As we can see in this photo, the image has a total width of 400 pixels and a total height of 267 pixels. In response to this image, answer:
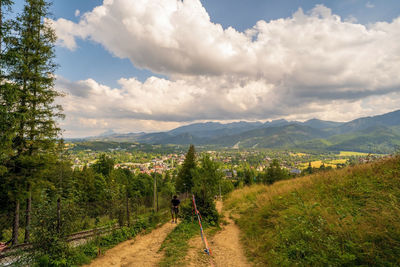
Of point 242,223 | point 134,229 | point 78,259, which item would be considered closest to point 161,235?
point 134,229

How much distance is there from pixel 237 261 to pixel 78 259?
6433mm

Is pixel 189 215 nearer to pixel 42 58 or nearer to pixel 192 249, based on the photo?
pixel 192 249

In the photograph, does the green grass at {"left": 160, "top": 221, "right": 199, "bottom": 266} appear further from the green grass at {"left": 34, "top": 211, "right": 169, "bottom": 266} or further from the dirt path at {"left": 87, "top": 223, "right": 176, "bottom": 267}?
the green grass at {"left": 34, "top": 211, "right": 169, "bottom": 266}

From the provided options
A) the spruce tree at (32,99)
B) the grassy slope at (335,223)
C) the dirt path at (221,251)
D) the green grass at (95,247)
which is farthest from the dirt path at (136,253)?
the spruce tree at (32,99)

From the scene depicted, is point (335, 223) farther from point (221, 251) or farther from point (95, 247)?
point (95, 247)

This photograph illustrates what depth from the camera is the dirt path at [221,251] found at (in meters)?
6.05

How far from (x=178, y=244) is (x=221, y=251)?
2.01 m

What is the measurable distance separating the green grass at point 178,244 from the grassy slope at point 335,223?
106 inches

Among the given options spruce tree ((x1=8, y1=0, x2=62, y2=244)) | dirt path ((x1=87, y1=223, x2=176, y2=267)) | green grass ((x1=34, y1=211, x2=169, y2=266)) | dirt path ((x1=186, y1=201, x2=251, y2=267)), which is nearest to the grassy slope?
dirt path ((x1=186, y1=201, x2=251, y2=267))

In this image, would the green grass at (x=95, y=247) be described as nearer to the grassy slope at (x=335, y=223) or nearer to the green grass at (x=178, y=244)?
the green grass at (x=178, y=244)

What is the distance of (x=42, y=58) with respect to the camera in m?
11.9

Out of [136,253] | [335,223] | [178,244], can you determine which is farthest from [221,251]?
[335,223]

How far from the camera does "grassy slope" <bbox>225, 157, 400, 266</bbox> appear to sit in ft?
13.1

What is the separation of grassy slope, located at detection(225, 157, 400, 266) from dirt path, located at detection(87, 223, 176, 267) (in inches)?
162
